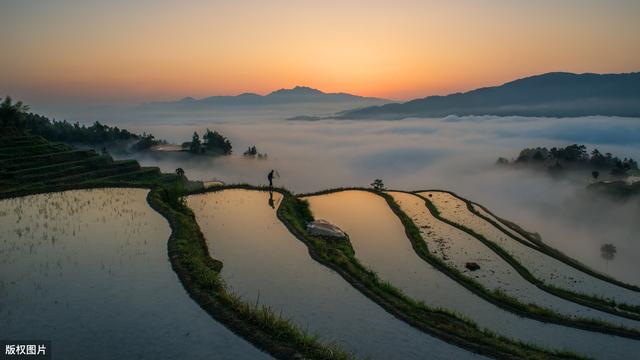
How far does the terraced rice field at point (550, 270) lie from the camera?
18.1 metres

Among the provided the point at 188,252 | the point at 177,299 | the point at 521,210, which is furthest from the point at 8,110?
the point at 521,210

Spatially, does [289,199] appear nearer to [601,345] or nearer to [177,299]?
[177,299]

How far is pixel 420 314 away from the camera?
13430 millimetres

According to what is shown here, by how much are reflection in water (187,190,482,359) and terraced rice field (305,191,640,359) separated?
10.7ft

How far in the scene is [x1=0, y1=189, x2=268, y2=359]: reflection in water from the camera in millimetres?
9750

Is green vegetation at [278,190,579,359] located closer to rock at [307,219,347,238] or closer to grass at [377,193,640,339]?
rock at [307,219,347,238]

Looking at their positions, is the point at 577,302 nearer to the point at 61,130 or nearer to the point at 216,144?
the point at 61,130

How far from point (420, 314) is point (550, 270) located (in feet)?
37.6

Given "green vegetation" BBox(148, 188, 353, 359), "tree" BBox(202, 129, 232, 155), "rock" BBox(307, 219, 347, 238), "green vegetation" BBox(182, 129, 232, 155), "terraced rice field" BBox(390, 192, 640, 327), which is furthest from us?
"tree" BBox(202, 129, 232, 155)

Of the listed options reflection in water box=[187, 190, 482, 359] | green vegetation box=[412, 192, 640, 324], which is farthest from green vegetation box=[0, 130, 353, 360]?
green vegetation box=[412, 192, 640, 324]

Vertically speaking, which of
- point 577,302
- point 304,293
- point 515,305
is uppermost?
point 304,293

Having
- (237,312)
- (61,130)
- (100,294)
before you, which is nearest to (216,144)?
(61,130)

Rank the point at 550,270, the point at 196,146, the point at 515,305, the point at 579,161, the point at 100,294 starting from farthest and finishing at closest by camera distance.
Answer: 1. the point at 579,161
2. the point at 196,146
3. the point at 550,270
4. the point at 515,305
5. the point at 100,294

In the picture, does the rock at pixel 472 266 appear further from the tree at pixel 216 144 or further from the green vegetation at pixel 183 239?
the tree at pixel 216 144
